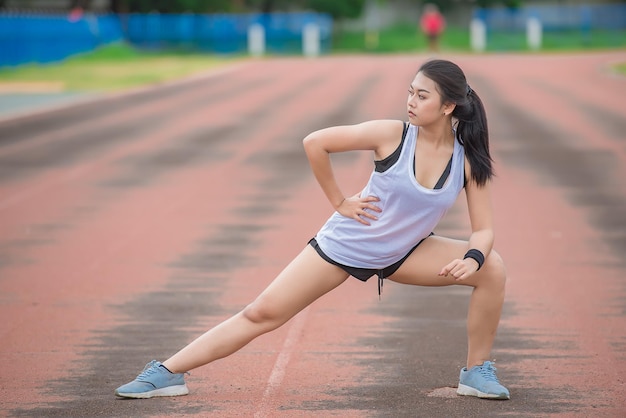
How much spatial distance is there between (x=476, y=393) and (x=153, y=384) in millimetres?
1496

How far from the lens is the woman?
5.24 meters

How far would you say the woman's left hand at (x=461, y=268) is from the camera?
17.0 feet

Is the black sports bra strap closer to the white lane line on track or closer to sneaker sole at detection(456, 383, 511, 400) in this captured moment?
sneaker sole at detection(456, 383, 511, 400)

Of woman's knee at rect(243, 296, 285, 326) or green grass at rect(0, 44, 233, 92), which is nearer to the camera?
woman's knee at rect(243, 296, 285, 326)

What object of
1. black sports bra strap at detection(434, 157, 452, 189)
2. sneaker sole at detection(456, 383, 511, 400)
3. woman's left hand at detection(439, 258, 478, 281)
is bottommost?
sneaker sole at detection(456, 383, 511, 400)

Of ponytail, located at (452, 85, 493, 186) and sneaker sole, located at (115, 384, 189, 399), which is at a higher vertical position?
ponytail, located at (452, 85, 493, 186)

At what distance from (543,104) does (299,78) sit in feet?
37.1

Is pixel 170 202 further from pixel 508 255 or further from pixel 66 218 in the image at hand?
pixel 508 255

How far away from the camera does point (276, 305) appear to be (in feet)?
17.8

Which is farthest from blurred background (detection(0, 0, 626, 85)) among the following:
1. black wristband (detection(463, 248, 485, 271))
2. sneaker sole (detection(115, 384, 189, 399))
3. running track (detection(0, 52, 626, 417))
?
black wristband (detection(463, 248, 485, 271))

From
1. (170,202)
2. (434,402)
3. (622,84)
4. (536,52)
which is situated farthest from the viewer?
(536,52)

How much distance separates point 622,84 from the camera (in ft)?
102

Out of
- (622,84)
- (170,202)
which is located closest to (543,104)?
(622,84)

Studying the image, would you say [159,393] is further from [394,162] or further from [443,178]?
[443,178]
